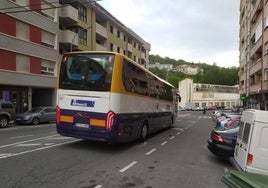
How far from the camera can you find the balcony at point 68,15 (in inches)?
1387

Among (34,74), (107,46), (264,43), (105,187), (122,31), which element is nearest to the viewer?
(105,187)

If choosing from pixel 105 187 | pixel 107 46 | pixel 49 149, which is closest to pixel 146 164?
pixel 105 187

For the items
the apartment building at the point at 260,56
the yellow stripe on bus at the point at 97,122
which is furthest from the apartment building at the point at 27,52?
the apartment building at the point at 260,56

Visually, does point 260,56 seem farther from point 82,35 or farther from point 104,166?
point 104,166

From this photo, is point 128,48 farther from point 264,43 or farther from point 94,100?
point 94,100

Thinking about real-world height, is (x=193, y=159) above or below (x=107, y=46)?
below

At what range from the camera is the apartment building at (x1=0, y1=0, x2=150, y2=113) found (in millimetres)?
26531

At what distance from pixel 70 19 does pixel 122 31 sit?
20.9m

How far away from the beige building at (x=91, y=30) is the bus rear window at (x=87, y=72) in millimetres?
17498

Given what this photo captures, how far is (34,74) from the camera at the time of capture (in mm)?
30016

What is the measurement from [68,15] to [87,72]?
25946 millimetres

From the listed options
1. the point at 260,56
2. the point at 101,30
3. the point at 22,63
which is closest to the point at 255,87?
the point at 260,56

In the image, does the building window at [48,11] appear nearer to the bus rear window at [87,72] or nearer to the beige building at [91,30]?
the beige building at [91,30]

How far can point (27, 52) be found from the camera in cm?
2903
